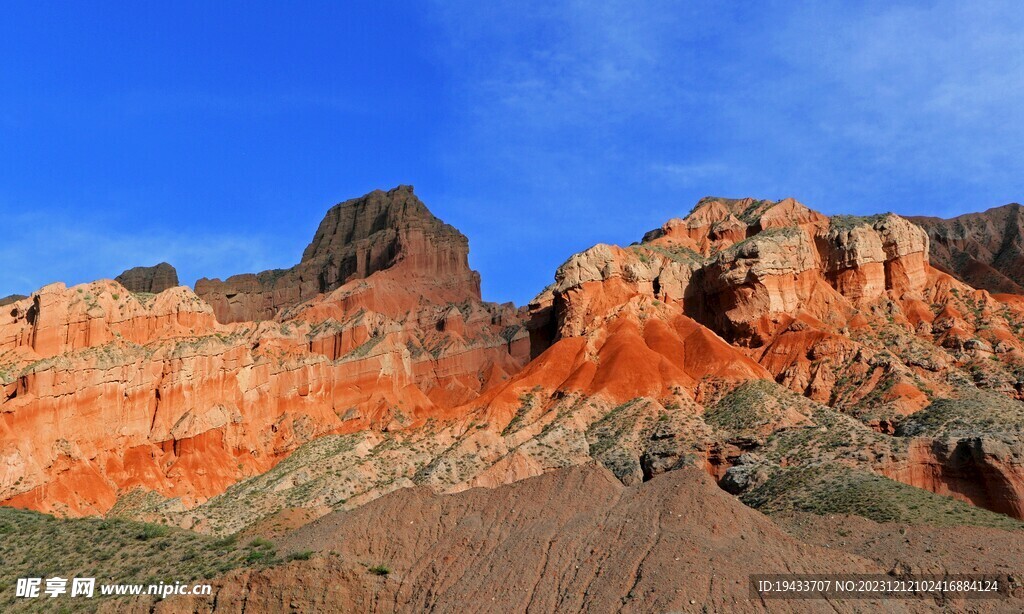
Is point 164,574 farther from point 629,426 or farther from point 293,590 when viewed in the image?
point 629,426

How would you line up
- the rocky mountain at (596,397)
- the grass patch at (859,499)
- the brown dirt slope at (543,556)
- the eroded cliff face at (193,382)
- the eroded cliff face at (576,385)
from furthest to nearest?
the eroded cliff face at (193,382)
the eroded cliff face at (576,385)
the rocky mountain at (596,397)
the grass patch at (859,499)
the brown dirt slope at (543,556)

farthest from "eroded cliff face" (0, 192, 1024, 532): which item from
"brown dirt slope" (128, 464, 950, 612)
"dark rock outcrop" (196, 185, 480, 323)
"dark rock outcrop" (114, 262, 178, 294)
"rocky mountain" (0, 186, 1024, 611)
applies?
"dark rock outcrop" (114, 262, 178, 294)

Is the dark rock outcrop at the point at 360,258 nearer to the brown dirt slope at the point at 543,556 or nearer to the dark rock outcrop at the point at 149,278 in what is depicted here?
the dark rock outcrop at the point at 149,278

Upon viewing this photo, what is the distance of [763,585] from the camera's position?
41.2 metres

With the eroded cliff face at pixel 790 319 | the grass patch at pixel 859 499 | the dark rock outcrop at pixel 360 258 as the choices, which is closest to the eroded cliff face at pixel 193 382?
the dark rock outcrop at pixel 360 258

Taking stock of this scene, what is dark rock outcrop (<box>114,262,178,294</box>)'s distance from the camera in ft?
525

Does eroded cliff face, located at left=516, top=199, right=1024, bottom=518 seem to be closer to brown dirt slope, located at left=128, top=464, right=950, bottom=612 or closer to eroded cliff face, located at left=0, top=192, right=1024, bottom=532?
eroded cliff face, located at left=0, top=192, right=1024, bottom=532

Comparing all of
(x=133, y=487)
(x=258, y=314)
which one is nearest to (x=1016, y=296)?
(x=133, y=487)

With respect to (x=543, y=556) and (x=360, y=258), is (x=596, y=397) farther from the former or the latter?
(x=360, y=258)

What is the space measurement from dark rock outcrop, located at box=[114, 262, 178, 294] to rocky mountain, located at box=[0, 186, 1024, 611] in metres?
50.1

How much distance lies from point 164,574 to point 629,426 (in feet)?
134

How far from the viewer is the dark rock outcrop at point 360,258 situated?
146 metres

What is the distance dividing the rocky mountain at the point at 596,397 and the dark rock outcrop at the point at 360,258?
26498 millimetres

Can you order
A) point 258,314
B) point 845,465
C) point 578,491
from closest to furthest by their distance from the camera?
1. point 578,491
2. point 845,465
3. point 258,314
